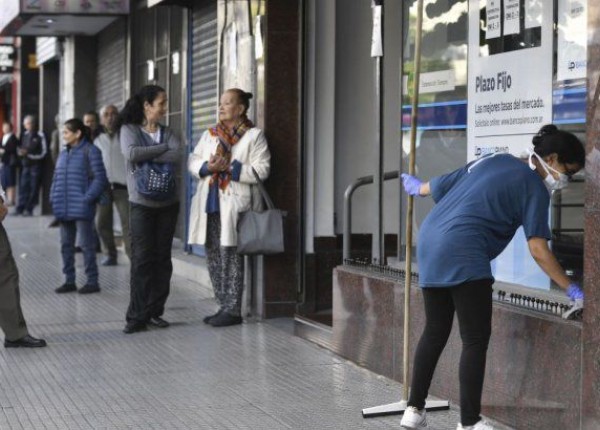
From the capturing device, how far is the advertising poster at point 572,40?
21.8 ft

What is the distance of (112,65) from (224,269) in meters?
9.79

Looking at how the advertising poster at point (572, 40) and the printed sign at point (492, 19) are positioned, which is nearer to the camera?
the advertising poster at point (572, 40)

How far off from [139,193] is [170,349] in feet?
4.20

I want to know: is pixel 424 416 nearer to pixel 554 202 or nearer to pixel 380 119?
pixel 554 202

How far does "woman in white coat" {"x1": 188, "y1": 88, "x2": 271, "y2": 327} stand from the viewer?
9.66 meters

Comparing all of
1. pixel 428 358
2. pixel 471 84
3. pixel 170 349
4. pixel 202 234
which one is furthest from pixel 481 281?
pixel 202 234

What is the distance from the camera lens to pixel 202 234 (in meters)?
9.80

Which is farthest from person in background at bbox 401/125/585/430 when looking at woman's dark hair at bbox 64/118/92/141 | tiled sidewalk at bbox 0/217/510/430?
woman's dark hair at bbox 64/118/92/141

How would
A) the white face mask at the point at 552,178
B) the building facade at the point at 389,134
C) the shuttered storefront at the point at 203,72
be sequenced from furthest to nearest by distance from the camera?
the shuttered storefront at the point at 203,72, the building facade at the point at 389,134, the white face mask at the point at 552,178

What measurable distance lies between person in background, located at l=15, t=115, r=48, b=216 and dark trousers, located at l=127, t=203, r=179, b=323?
1473cm

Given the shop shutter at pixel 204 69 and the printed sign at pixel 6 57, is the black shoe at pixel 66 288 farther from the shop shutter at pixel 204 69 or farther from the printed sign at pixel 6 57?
the printed sign at pixel 6 57

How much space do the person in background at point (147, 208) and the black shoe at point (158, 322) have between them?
160 millimetres

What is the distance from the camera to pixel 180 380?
7.82m

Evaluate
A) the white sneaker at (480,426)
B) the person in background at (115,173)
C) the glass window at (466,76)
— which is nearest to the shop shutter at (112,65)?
the person in background at (115,173)
